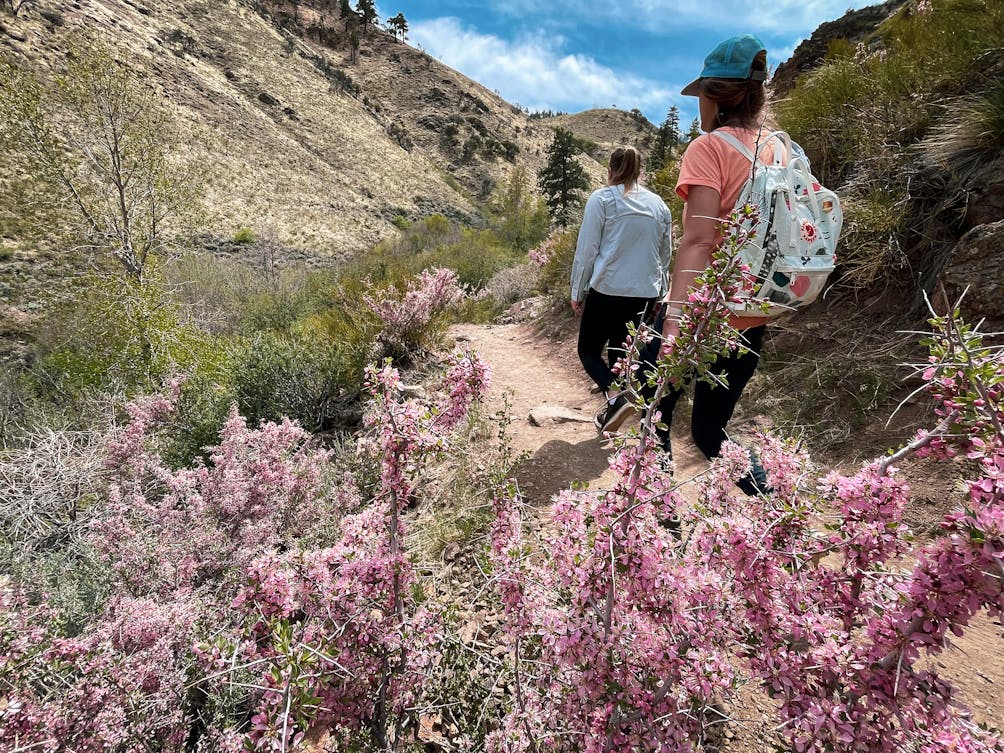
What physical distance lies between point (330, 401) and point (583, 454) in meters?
3.39

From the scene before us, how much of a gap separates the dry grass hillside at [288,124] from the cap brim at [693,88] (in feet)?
69.3

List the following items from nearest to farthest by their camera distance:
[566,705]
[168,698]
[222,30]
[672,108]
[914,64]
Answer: [566,705] < [168,698] < [914,64] < [222,30] < [672,108]

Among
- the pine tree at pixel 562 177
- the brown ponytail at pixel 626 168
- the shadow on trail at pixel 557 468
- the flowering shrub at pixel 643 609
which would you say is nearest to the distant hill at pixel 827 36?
the brown ponytail at pixel 626 168

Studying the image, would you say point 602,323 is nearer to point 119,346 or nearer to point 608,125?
point 119,346

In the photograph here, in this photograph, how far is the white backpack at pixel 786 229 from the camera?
1.74 metres

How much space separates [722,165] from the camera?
185 cm

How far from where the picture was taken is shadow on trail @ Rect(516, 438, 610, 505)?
11.0 ft

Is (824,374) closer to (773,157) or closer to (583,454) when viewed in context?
(583,454)

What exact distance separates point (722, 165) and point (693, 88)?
1.63ft

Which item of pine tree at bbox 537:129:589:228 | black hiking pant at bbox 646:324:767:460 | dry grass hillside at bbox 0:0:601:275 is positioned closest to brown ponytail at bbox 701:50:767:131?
black hiking pant at bbox 646:324:767:460

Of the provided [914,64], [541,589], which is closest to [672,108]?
[914,64]

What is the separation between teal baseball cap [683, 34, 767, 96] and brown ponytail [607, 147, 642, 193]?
149 cm

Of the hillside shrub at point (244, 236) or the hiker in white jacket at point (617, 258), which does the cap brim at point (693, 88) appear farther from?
the hillside shrub at point (244, 236)

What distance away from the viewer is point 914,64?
4.34 meters
